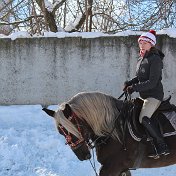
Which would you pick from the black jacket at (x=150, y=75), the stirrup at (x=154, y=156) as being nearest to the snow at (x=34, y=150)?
the stirrup at (x=154, y=156)

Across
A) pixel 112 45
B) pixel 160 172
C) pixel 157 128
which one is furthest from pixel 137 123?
pixel 112 45

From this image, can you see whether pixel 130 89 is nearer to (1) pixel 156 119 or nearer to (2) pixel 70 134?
(1) pixel 156 119

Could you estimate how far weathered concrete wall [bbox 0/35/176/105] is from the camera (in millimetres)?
9562

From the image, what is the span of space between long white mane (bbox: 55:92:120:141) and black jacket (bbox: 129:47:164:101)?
1.30ft

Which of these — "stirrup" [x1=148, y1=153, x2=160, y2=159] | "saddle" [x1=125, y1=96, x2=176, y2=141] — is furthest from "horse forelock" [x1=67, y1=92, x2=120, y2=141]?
"stirrup" [x1=148, y1=153, x2=160, y2=159]

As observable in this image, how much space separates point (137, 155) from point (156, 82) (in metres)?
0.87

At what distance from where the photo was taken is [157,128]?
14.8 feet

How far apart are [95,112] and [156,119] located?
0.80 m

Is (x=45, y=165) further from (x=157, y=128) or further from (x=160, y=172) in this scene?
(x=157, y=128)

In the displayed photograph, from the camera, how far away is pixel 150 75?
4.45 m

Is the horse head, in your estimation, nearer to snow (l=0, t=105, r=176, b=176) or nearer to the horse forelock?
the horse forelock

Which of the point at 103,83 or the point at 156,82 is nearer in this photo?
the point at 156,82

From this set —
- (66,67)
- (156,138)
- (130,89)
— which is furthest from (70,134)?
(66,67)

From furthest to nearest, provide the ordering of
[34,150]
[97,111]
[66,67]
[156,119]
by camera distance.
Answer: [66,67], [34,150], [156,119], [97,111]
